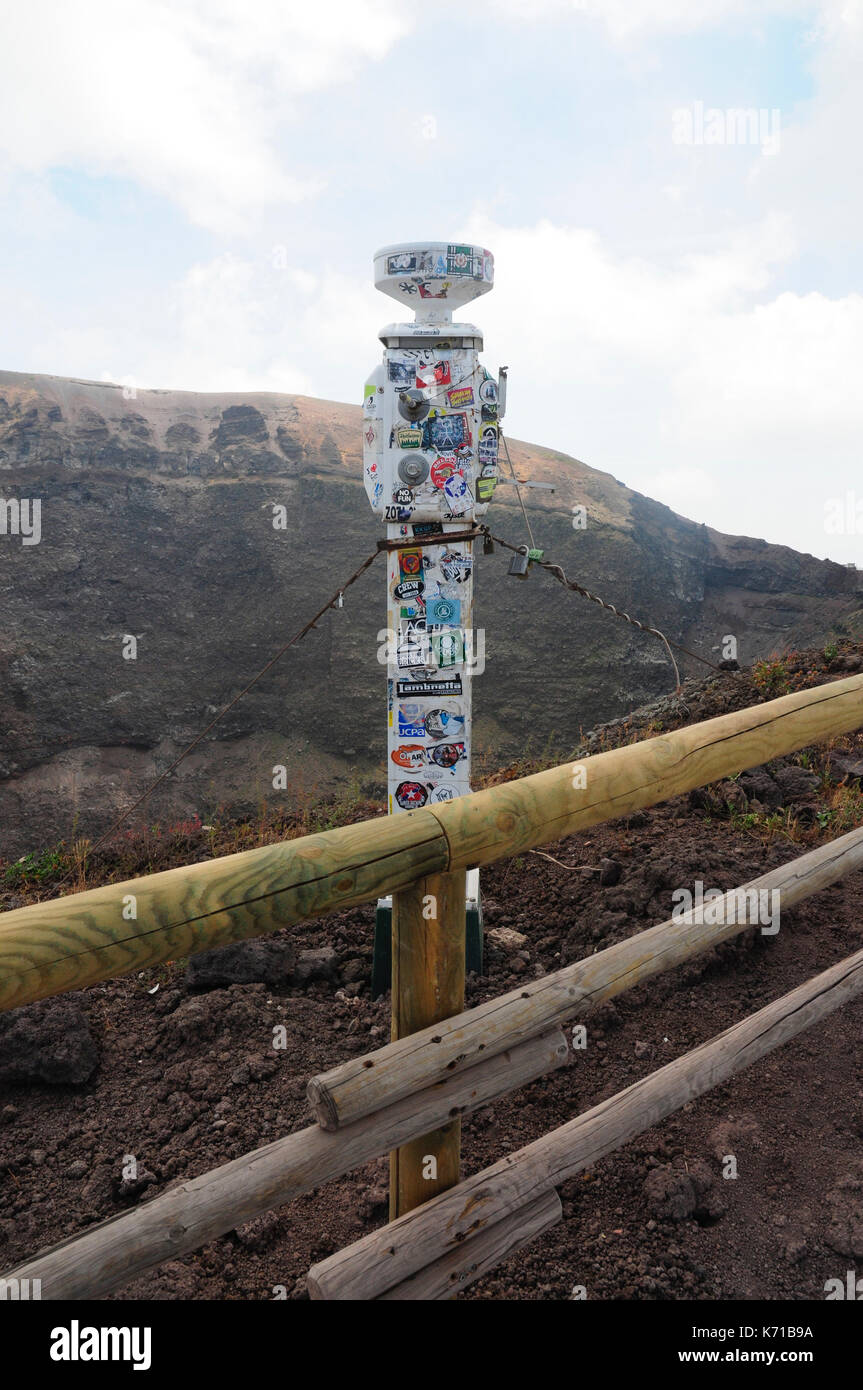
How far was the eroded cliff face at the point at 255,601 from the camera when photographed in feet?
39.9

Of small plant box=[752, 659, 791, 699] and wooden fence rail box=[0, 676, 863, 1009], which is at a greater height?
small plant box=[752, 659, 791, 699]

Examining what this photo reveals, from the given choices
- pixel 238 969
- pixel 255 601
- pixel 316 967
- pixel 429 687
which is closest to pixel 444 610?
pixel 429 687

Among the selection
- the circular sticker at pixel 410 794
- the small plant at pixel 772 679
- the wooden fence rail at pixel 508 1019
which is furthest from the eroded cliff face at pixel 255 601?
the wooden fence rail at pixel 508 1019

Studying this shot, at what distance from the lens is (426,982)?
74.4 inches

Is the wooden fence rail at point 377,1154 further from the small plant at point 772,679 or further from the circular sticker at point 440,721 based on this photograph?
the small plant at point 772,679

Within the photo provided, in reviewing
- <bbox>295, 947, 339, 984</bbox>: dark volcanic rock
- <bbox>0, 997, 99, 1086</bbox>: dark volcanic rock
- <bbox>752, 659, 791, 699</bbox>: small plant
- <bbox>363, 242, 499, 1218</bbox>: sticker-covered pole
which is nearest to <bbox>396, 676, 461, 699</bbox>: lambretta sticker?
<bbox>363, 242, 499, 1218</bbox>: sticker-covered pole

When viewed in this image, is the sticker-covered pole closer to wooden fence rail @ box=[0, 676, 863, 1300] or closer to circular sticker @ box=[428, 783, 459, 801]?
circular sticker @ box=[428, 783, 459, 801]

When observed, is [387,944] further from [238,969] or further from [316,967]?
[238,969]

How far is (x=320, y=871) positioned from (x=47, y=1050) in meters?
2.48

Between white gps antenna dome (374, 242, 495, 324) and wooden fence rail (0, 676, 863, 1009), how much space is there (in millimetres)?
2656

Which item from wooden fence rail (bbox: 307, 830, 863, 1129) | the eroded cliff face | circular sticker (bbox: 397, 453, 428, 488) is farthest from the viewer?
the eroded cliff face

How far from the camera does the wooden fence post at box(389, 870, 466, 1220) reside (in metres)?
1.83

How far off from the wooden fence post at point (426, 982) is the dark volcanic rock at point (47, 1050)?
197 cm

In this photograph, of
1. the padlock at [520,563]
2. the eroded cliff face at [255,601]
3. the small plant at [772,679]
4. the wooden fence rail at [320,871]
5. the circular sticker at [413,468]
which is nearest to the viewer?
the wooden fence rail at [320,871]
